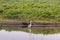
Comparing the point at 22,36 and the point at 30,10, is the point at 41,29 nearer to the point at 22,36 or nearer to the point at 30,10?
the point at 22,36

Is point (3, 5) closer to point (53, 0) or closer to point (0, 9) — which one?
point (0, 9)

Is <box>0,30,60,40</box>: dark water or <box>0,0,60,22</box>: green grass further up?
<box>0,0,60,22</box>: green grass

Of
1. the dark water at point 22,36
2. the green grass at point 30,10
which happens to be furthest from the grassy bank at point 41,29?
the green grass at point 30,10

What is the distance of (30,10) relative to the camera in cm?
1104

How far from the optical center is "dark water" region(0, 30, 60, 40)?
8.12 m

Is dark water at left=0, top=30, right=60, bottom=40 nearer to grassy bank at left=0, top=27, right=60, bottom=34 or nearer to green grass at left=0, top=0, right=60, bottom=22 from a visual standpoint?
grassy bank at left=0, top=27, right=60, bottom=34

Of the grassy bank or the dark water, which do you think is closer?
the dark water

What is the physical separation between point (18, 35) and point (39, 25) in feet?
4.71

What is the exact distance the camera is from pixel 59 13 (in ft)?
36.3

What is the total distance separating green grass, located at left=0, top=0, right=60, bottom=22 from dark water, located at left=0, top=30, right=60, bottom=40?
149cm

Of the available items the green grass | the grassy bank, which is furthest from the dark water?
the green grass

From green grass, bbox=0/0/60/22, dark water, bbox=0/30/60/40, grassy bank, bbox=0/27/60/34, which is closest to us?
dark water, bbox=0/30/60/40

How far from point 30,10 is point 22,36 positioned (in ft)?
9.46

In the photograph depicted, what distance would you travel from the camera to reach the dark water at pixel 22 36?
26.6 ft
